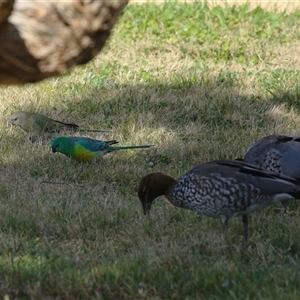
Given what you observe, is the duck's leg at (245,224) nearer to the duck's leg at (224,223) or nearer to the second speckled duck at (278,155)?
the duck's leg at (224,223)

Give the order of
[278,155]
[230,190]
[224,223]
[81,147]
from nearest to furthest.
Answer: [230,190] → [224,223] → [278,155] → [81,147]

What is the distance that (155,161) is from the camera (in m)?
6.73

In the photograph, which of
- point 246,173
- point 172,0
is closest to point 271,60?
point 172,0

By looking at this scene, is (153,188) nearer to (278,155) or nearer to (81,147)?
(278,155)

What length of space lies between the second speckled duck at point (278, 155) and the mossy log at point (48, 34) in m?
3.03

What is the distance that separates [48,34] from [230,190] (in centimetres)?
237

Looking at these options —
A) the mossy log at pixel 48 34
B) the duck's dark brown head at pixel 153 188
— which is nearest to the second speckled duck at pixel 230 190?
the duck's dark brown head at pixel 153 188

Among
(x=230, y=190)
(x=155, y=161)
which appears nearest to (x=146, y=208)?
(x=230, y=190)

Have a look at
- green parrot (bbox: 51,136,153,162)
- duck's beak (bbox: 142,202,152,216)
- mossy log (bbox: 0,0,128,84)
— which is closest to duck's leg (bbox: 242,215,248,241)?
duck's beak (bbox: 142,202,152,216)

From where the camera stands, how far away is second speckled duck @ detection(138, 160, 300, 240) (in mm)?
4957

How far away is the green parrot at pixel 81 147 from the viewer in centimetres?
666

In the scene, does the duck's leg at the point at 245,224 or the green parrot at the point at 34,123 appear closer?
the duck's leg at the point at 245,224

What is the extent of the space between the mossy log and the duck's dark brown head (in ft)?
8.29

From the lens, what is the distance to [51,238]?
17.0 ft
